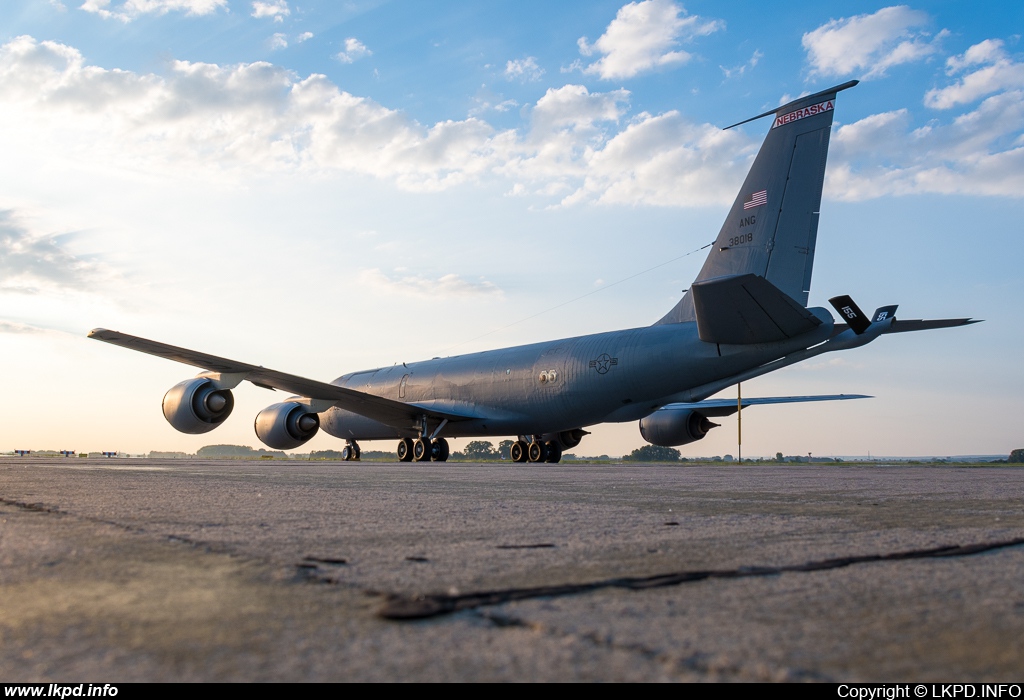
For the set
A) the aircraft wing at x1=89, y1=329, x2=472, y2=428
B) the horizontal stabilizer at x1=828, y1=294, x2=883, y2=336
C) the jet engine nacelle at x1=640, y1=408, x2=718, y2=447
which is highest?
the horizontal stabilizer at x1=828, y1=294, x2=883, y2=336

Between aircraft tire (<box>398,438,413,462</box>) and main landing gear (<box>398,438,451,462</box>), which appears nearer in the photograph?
main landing gear (<box>398,438,451,462</box>)

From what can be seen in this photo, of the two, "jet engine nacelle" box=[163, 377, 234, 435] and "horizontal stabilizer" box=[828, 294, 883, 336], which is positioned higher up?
"horizontal stabilizer" box=[828, 294, 883, 336]

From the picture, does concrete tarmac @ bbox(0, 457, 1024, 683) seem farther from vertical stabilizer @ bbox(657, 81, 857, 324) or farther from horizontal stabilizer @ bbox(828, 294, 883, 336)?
vertical stabilizer @ bbox(657, 81, 857, 324)

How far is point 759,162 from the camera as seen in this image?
50.1 feet

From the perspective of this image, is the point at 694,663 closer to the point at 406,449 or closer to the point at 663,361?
the point at 663,361

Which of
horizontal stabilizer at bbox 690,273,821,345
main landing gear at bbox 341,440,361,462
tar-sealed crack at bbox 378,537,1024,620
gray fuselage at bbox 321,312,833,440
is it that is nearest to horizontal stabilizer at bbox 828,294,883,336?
horizontal stabilizer at bbox 690,273,821,345

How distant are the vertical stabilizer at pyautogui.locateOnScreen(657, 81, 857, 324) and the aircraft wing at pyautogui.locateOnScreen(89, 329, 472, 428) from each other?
11079mm

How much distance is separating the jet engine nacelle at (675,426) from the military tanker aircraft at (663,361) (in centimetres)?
4

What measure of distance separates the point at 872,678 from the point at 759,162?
50.4 ft

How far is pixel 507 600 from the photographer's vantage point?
173 cm

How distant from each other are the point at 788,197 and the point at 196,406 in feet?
44.3

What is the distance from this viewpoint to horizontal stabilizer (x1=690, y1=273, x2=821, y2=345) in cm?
1278

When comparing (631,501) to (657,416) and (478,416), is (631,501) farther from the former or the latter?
(478,416)
